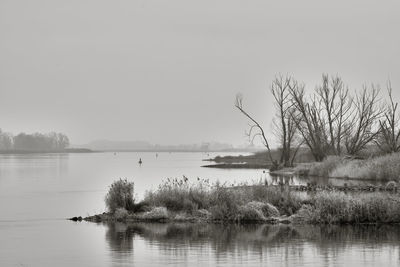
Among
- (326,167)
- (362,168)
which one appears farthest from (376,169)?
(326,167)

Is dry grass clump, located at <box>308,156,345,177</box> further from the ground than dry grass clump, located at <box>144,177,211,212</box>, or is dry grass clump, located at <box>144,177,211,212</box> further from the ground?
dry grass clump, located at <box>308,156,345,177</box>

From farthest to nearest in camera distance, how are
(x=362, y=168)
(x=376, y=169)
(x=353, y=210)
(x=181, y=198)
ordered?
(x=362, y=168), (x=376, y=169), (x=181, y=198), (x=353, y=210)

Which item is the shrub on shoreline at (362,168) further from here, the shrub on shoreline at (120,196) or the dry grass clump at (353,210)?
the shrub on shoreline at (120,196)

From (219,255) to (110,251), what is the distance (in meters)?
3.45

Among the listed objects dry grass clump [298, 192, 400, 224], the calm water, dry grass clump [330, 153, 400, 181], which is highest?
dry grass clump [330, 153, 400, 181]

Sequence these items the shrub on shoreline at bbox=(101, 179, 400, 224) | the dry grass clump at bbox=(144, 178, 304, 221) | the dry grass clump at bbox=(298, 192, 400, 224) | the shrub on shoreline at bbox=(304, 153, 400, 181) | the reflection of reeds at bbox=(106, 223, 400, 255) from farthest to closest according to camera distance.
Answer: the shrub on shoreline at bbox=(304, 153, 400, 181), the dry grass clump at bbox=(144, 178, 304, 221), the shrub on shoreline at bbox=(101, 179, 400, 224), the dry grass clump at bbox=(298, 192, 400, 224), the reflection of reeds at bbox=(106, 223, 400, 255)

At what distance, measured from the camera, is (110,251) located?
20.6 m

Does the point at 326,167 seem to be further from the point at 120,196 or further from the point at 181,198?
the point at 120,196

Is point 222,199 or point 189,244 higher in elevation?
point 222,199

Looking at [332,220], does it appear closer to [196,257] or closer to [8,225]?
[196,257]

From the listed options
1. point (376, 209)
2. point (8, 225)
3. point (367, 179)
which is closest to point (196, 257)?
point (376, 209)

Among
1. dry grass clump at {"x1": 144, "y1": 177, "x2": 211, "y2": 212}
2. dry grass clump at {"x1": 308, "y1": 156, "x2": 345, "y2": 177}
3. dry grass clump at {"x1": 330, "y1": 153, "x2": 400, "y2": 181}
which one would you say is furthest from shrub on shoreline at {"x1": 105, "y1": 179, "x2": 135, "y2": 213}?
dry grass clump at {"x1": 308, "y1": 156, "x2": 345, "y2": 177}

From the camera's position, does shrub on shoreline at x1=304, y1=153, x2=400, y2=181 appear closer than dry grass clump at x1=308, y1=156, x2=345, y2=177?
Yes

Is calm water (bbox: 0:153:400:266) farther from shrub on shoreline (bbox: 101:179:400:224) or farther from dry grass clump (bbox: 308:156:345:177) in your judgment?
dry grass clump (bbox: 308:156:345:177)
